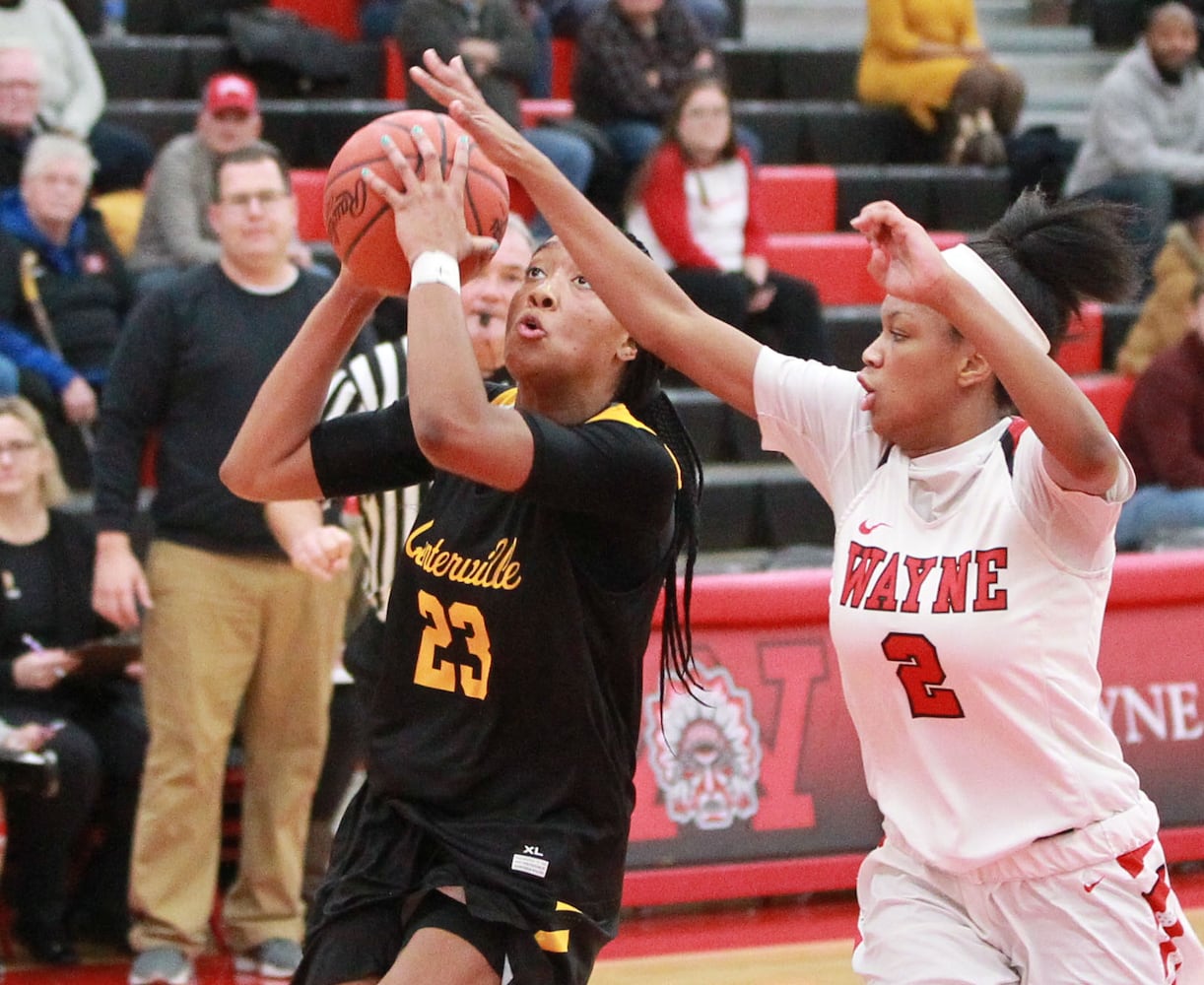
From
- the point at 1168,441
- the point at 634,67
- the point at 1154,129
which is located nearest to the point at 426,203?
the point at 1168,441

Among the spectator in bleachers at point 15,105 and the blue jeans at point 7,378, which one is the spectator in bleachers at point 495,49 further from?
the blue jeans at point 7,378

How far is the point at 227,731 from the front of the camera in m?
5.62

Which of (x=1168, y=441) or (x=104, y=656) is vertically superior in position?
(x=1168, y=441)

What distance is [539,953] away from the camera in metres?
3.14

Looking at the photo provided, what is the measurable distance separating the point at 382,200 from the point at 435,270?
19 cm

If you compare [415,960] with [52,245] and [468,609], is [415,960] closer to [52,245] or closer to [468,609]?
[468,609]

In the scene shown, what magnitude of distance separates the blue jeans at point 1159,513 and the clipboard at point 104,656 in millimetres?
3972

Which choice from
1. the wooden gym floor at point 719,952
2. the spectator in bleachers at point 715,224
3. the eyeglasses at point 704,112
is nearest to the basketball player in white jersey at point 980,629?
the wooden gym floor at point 719,952

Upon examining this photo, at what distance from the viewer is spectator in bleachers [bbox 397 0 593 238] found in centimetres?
810

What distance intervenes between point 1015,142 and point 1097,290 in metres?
7.59

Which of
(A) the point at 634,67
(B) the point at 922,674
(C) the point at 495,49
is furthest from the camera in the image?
(A) the point at 634,67

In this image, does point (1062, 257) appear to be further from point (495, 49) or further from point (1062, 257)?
point (495, 49)

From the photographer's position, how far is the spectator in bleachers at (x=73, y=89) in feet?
26.8

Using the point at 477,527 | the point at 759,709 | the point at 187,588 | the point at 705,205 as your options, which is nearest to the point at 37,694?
the point at 187,588
